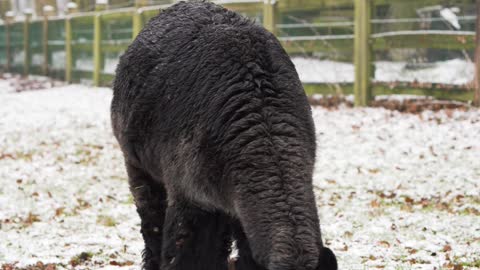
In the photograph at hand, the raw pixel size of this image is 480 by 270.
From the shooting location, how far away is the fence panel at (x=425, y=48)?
1302cm

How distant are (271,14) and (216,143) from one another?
11470 mm

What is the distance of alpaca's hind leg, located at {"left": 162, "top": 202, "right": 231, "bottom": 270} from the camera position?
4.90 meters

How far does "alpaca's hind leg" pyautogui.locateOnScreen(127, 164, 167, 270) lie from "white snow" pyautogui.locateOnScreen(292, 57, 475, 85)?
320 inches

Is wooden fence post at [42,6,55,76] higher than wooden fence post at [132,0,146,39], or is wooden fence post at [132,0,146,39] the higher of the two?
wooden fence post at [132,0,146,39]

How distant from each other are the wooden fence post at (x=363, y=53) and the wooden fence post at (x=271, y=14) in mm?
1906

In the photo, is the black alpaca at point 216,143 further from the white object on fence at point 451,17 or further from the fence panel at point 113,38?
the fence panel at point 113,38

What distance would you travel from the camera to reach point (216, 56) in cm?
491

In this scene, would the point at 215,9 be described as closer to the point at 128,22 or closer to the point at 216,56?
the point at 216,56

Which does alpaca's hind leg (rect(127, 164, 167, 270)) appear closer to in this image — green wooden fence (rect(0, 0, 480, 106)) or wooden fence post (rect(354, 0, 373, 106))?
green wooden fence (rect(0, 0, 480, 106))

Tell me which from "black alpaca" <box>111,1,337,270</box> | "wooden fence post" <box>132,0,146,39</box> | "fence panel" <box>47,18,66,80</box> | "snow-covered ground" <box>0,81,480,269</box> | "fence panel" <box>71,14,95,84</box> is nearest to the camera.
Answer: "black alpaca" <box>111,1,337,270</box>

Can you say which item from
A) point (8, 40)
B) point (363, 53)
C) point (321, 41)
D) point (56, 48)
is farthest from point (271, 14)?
point (8, 40)

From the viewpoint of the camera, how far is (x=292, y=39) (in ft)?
51.7

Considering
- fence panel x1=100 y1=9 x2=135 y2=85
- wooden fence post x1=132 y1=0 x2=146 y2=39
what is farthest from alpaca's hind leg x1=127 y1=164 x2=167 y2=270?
fence panel x1=100 y1=9 x2=135 y2=85

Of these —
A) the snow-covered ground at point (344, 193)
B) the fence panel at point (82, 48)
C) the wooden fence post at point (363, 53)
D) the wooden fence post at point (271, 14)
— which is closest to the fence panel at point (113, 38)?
the fence panel at point (82, 48)
